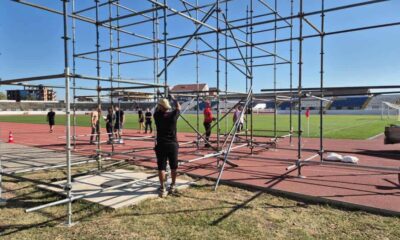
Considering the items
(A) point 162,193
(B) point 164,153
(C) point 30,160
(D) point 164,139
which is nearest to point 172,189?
(A) point 162,193

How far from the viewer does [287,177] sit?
7297 mm

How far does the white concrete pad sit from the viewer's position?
563 centimetres

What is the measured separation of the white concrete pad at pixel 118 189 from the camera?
5633mm

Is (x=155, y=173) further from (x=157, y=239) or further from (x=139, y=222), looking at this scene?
(x=157, y=239)

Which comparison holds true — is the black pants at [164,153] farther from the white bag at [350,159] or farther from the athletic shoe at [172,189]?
the white bag at [350,159]

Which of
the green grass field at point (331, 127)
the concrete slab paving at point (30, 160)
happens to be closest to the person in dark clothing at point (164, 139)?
the concrete slab paving at point (30, 160)

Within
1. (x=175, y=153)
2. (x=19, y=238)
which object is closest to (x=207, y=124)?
(x=175, y=153)

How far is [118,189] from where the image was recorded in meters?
6.36


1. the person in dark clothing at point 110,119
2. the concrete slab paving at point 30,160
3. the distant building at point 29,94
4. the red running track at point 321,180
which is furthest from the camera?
the person in dark clothing at point 110,119

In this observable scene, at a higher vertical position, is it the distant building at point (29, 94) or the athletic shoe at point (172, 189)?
the distant building at point (29, 94)

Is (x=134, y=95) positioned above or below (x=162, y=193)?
above

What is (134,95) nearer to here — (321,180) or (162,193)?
(162,193)

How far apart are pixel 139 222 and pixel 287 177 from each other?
400 cm

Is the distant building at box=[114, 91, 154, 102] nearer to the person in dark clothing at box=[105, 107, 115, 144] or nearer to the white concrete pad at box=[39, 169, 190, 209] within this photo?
the person in dark clothing at box=[105, 107, 115, 144]
